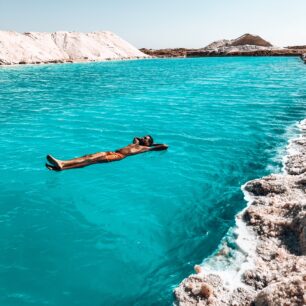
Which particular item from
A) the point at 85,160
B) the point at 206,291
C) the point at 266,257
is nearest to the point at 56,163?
the point at 85,160

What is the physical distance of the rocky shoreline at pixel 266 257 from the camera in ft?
23.6

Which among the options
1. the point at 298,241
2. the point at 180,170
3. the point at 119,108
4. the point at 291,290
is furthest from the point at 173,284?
the point at 119,108

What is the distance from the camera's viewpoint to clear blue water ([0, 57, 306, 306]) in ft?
29.8

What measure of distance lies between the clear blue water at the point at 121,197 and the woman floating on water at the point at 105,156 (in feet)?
1.23

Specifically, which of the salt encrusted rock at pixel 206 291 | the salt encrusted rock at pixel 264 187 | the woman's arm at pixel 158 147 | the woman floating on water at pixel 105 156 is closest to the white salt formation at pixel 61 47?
the woman floating on water at pixel 105 156

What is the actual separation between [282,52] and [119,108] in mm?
126781

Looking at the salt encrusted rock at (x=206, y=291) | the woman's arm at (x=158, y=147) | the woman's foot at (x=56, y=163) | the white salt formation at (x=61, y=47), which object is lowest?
the salt encrusted rock at (x=206, y=291)

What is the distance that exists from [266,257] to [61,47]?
4908 inches

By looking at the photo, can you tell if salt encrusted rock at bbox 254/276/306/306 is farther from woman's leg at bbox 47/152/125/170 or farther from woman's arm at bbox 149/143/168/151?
woman's arm at bbox 149/143/168/151

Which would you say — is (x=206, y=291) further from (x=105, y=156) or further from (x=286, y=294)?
(x=105, y=156)

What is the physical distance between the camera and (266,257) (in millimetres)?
9156

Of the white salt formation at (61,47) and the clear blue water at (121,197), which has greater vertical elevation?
the white salt formation at (61,47)

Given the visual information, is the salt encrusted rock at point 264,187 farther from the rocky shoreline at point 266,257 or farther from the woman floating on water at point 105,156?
the woman floating on water at point 105,156

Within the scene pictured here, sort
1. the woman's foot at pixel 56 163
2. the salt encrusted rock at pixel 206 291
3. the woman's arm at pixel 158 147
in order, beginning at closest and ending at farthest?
the salt encrusted rock at pixel 206 291 → the woman's foot at pixel 56 163 → the woman's arm at pixel 158 147
